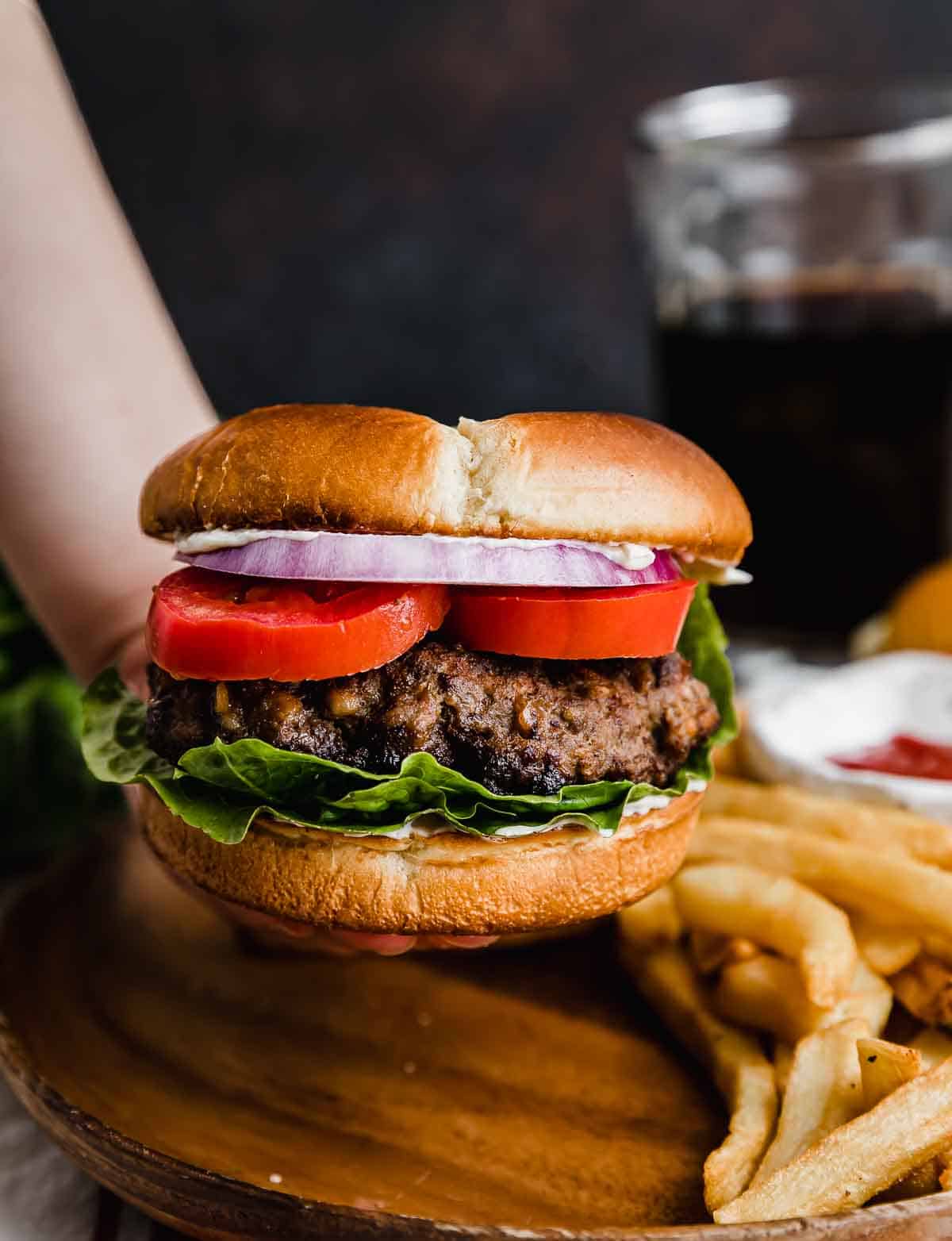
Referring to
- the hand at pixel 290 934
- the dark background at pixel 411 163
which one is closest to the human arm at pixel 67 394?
the hand at pixel 290 934

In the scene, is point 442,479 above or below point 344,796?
above

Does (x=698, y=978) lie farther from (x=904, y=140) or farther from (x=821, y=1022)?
(x=904, y=140)

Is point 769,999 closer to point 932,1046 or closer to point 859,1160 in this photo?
point 932,1046

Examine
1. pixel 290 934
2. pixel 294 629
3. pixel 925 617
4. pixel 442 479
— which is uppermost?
pixel 442 479

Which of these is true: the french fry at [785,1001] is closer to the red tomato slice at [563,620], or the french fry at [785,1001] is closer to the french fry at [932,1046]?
the french fry at [932,1046]

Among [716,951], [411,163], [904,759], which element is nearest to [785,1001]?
[716,951]

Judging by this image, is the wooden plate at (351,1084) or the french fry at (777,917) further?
the french fry at (777,917)

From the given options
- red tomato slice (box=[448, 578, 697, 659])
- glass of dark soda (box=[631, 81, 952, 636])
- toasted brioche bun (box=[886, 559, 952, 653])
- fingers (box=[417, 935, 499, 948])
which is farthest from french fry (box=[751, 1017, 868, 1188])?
glass of dark soda (box=[631, 81, 952, 636])
